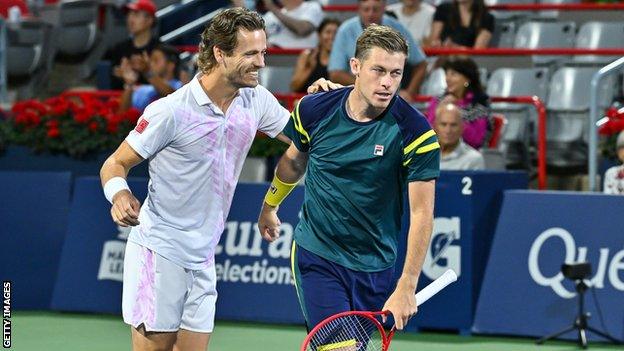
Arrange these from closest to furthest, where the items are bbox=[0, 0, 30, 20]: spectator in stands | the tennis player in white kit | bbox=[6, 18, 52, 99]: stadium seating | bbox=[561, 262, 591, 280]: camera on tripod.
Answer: the tennis player in white kit, bbox=[561, 262, 591, 280]: camera on tripod, bbox=[6, 18, 52, 99]: stadium seating, bbox=[0, 0, 30, 20]: spectator in stands

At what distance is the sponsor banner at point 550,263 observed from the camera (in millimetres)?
9945

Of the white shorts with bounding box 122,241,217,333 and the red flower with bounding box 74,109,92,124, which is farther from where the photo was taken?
the red flower with bounding box 74,109,92,124

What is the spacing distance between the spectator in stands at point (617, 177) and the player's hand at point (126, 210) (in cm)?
549

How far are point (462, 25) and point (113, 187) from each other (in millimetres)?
8518

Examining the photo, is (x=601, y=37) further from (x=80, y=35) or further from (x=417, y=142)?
(x=417, y=142)

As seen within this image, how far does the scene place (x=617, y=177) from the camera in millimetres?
10367

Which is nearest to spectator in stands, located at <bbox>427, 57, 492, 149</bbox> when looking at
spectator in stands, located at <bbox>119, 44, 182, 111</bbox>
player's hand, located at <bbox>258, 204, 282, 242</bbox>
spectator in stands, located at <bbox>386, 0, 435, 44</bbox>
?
spectator in stands, located at <bbox>386, 0, 435, 44</bbox>

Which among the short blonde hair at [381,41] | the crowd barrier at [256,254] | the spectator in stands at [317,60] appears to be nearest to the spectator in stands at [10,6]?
the spectator in stands at [317,60]

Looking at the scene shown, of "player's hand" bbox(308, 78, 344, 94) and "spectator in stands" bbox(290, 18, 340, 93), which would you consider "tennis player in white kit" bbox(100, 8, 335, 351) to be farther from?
"spectator in stands" bbox(290, 18, 340, 93)

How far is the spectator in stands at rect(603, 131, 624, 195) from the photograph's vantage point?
10344 mm

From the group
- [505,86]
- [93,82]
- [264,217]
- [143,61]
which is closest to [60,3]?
[93,82]

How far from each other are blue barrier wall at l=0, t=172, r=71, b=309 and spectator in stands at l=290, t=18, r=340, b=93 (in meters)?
2.42

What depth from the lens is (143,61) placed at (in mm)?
12789

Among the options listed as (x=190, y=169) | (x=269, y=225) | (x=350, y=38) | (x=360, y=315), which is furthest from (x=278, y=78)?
(x=360, y=315)
